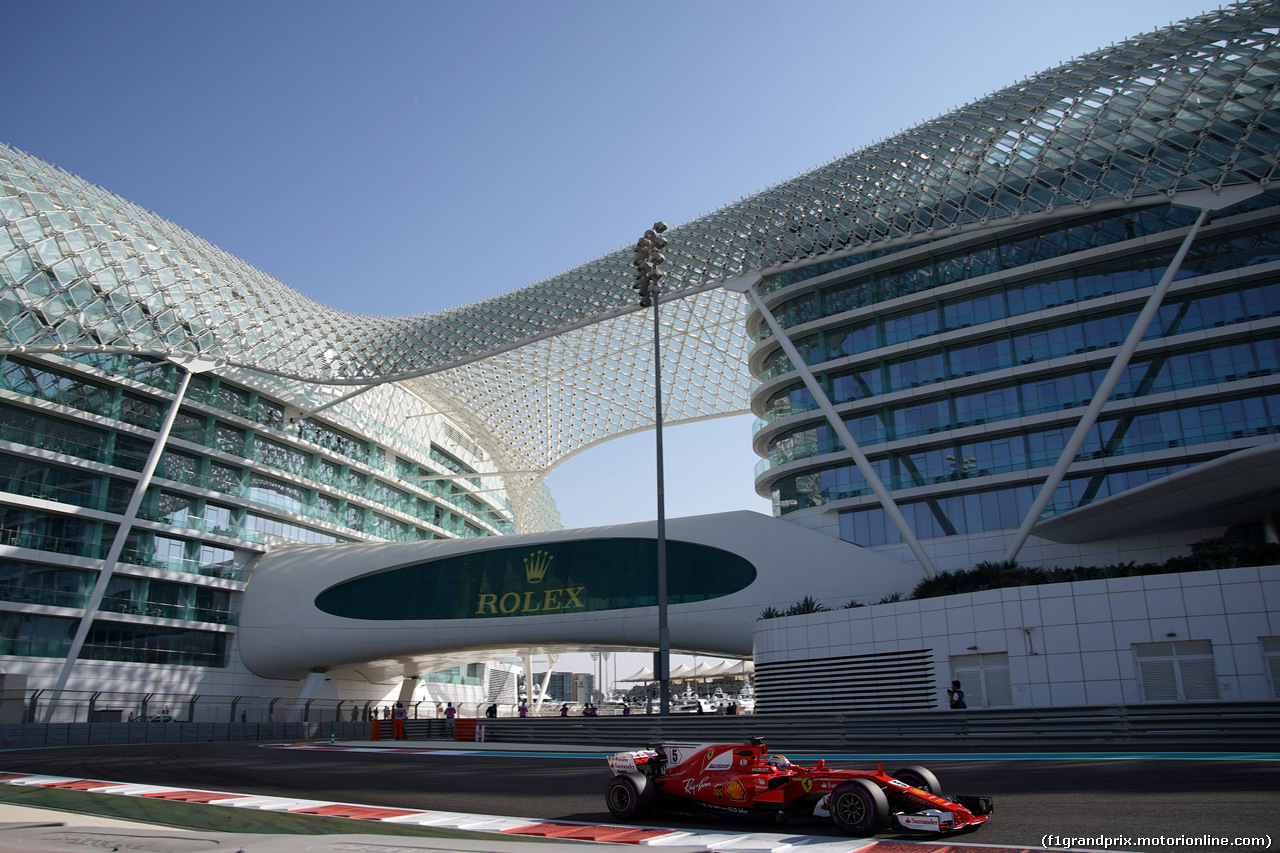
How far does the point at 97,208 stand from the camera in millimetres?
43562

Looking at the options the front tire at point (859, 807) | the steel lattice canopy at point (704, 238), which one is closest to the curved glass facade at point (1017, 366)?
the steel lattice canopy at point (704, 238)

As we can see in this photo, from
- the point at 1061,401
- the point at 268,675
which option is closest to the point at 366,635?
the point at 268,675

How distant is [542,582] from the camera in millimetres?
45906

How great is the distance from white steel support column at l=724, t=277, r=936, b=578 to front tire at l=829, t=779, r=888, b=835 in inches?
1056

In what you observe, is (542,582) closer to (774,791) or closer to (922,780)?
(774,791)

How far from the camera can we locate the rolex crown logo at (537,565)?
151ft

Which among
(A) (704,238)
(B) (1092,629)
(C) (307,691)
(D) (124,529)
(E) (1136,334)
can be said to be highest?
(A) (704,238)

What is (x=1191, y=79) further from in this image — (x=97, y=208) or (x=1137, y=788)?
(x=97, y=208)

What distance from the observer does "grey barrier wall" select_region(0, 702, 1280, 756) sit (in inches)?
726

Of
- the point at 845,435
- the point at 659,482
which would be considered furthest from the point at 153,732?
the point at 845,435

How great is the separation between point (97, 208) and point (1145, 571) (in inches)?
1846

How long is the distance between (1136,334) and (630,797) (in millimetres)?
28986

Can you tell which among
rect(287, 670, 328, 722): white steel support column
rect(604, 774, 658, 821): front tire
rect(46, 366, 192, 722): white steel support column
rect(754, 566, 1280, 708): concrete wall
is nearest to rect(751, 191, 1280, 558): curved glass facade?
rect(754, 566, 1280, 708): concrete wall

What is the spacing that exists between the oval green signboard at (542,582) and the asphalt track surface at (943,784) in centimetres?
1971
